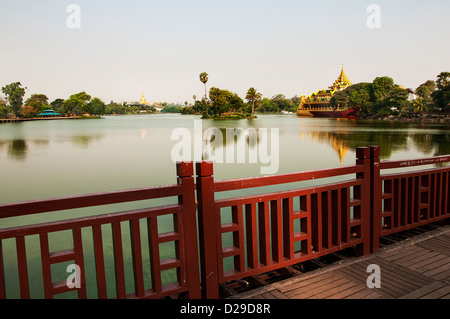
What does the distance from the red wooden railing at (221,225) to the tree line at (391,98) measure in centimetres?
4944

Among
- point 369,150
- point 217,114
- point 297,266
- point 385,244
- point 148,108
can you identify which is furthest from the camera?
point 148,108

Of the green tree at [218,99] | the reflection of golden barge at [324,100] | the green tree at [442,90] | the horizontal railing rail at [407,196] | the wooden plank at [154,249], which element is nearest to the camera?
the wooden plank at [154,249]

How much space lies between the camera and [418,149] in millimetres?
19250

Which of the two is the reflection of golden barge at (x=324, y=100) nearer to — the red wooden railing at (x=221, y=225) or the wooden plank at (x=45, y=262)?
the red wooden railing at (x=221, y=225)

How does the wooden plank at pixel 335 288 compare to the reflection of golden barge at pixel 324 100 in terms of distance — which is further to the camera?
the reflection of golden barge at pixel 324 100

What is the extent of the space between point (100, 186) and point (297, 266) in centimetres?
928

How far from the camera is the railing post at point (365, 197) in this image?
305cm

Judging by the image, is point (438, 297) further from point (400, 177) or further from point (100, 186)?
point (100, 186)

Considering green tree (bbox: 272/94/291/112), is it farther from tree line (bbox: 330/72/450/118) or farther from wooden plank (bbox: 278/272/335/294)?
wooden plank (bbox: 278/272/335/294)

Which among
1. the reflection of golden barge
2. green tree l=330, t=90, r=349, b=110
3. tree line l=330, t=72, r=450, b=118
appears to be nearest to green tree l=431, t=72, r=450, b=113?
tree line l=330, t=72, r=450, b=118

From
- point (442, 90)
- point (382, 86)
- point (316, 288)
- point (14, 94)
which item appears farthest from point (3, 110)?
point (316, 288)

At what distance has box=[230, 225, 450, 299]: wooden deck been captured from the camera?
98.3 inches

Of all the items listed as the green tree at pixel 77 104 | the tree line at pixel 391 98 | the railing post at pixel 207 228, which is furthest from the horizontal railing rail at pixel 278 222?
the green tree at pixel 77 104
